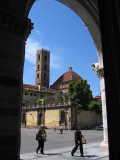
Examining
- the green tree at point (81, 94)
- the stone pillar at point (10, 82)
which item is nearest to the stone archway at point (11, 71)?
the stone pillar at point (10, 82)

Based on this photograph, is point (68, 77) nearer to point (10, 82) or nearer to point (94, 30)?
point (94, 30)

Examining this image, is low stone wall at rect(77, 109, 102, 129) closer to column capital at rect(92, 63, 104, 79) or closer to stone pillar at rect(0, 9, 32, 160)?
column capital at rect(92, 63, 104, 79)

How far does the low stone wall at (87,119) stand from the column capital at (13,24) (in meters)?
32.3

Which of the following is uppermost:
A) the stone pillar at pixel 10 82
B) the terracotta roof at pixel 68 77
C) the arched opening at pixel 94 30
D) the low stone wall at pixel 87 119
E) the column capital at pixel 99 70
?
the terracotta roof at pixel 68 77

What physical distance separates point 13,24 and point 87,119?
35752 mm

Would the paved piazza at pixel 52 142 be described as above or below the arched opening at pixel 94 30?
below

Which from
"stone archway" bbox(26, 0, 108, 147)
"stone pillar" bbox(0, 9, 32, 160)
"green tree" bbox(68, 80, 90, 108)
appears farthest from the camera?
"green tree" bbox(68, 80, 90, 108)

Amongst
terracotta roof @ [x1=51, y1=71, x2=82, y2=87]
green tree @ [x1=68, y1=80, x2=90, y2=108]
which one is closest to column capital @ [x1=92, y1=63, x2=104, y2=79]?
green tree @ [x1=68, y1=80, x2=90, y2=108]

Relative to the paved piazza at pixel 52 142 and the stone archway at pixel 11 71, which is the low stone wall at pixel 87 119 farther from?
the stone archway at pixel 11 71

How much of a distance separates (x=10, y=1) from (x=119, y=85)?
11.2 feet

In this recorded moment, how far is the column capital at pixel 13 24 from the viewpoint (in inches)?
156

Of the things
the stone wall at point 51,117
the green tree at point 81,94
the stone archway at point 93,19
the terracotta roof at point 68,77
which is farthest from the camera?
the terracotta roof at point 68,77

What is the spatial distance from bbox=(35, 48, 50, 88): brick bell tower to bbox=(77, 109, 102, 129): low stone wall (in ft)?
161

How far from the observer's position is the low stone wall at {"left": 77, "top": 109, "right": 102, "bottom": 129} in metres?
35.3
